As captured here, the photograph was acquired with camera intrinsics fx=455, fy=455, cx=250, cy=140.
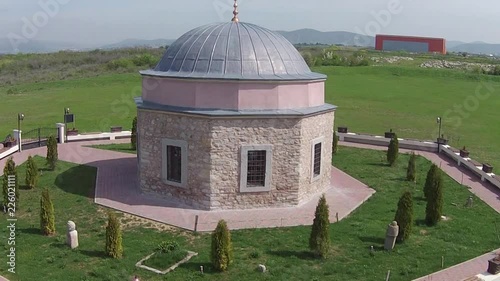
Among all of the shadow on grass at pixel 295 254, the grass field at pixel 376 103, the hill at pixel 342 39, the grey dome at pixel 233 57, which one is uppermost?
the hill at pixel 342 39

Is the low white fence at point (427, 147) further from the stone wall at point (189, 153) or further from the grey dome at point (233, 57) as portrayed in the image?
the stone wall at point (189, 153)

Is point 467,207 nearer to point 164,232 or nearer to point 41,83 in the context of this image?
point 164,232

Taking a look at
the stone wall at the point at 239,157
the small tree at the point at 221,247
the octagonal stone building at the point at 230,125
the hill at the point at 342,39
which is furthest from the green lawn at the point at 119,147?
the small tree at the point at 221,247

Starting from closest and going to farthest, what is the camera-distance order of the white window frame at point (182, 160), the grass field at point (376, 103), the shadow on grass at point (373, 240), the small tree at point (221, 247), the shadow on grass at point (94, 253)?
the small tree at point (221, 247)
the shadow on grass at point (94, 253)
the shadow on grass at point (373, 240)
the white window frame at point (182, 160)
the grass field at point (376, 103)

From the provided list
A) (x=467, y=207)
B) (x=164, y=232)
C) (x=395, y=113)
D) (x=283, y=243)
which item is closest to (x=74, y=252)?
(x=164, y=232)

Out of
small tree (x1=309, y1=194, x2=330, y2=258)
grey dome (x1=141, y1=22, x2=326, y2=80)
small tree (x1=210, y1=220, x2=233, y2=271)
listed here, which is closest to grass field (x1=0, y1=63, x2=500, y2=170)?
grey dome (x1=141, y1=22, x2=326, y2=80)
